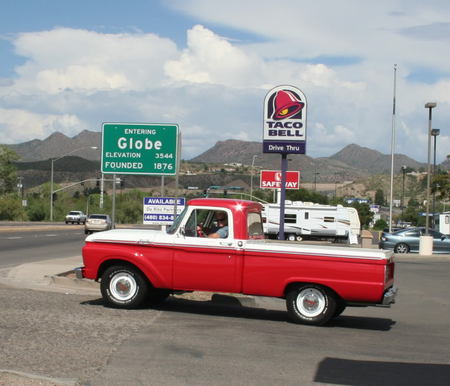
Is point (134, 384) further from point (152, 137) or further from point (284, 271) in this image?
point (152, 137)

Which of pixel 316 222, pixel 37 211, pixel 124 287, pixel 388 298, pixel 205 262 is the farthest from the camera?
pixel 37 211

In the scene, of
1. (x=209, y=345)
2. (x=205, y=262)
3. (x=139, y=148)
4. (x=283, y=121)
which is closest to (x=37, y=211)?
(x=139, y=148)

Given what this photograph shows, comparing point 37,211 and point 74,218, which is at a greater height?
point 37,211

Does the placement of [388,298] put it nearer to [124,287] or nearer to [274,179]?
[124,287]

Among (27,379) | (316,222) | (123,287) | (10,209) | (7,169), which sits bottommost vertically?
(27,379)

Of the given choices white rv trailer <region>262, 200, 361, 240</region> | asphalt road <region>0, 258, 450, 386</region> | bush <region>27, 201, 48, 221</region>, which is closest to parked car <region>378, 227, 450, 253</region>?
white rv trailer <region>262, 200, 361, 240</region>

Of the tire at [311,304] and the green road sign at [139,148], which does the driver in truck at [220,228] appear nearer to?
the tire at [311,304]

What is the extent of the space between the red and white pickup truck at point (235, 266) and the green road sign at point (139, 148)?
7.15 m

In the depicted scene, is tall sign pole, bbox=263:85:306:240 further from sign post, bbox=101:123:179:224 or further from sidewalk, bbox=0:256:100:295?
sidewalk, bbox=0:256:100:295

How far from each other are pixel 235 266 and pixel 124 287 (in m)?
1.94

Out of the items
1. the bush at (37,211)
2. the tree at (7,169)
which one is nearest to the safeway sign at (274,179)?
the bush at (37,211)

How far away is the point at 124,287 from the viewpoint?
12.2m

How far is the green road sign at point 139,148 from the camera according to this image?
776 inches

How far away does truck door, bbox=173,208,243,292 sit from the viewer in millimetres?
11695
